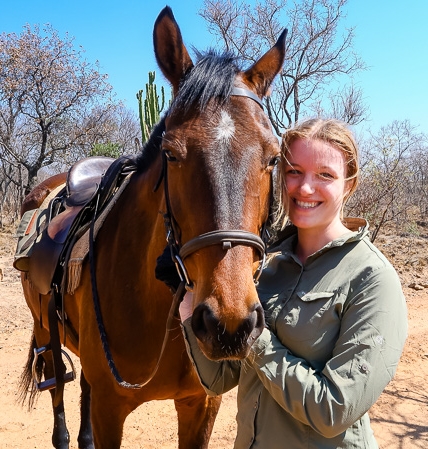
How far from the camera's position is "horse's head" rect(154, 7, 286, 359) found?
4.04ft

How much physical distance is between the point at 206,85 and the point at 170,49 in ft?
1.11

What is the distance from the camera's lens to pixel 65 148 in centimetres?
1591

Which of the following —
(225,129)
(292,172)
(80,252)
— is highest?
(225,129)

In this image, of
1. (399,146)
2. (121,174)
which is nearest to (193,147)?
(121,174)

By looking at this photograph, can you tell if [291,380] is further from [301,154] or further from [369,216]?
[369,216]

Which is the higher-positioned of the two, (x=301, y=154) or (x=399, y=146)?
(x=399, y=146)

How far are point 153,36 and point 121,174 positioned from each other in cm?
107

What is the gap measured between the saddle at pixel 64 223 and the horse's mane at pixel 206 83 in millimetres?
1022

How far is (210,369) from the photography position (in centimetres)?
158

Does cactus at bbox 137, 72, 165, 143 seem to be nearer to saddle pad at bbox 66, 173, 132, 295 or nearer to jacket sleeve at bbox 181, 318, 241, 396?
saddle pad at bbox 66, 173, 132, 295

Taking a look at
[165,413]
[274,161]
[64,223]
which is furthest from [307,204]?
[165,413]

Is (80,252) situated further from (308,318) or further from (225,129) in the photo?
(308,318)

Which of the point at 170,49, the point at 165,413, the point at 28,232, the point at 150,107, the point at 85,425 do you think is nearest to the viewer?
the point at 170,49

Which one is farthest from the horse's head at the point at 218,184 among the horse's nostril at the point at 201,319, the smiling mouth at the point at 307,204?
the smiling mouth at the point at 307,204
